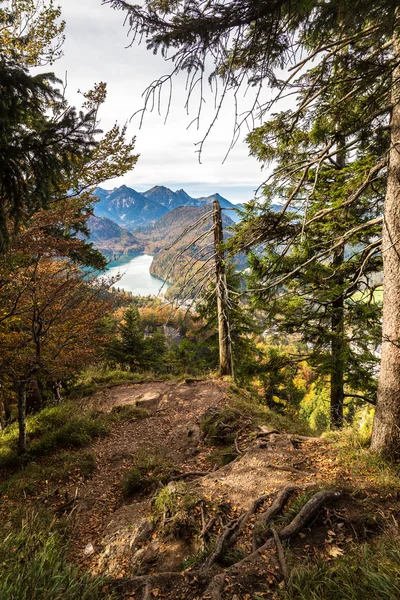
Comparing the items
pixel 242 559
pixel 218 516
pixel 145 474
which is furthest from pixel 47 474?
pixel 242 559

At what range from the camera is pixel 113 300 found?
838cm

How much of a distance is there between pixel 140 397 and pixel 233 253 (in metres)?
6.91

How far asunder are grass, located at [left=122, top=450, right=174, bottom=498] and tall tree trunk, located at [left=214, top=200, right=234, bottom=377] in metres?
4.39

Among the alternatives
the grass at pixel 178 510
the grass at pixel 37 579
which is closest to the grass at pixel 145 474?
the grass at pixel 178 510

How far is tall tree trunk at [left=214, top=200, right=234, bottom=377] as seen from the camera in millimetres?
8555

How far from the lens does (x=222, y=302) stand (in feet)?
31.4

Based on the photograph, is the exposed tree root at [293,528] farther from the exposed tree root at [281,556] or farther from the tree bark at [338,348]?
the tree bark at [338,348]

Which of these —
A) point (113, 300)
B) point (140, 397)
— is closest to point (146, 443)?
point (140, 397)

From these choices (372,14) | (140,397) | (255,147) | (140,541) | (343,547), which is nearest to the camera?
(372,14)

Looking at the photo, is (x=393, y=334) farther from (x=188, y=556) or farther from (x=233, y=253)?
(x=188, y=556)

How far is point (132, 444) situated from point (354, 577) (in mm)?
5460

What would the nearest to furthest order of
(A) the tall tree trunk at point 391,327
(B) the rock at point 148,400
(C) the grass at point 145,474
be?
(A) the tall tree trunk at point 391,327 → (C) the grass at point 145,474 → (B) the rock at point 148,400

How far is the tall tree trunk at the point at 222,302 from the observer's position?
855 cm

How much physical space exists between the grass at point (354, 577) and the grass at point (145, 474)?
287 centimetres
